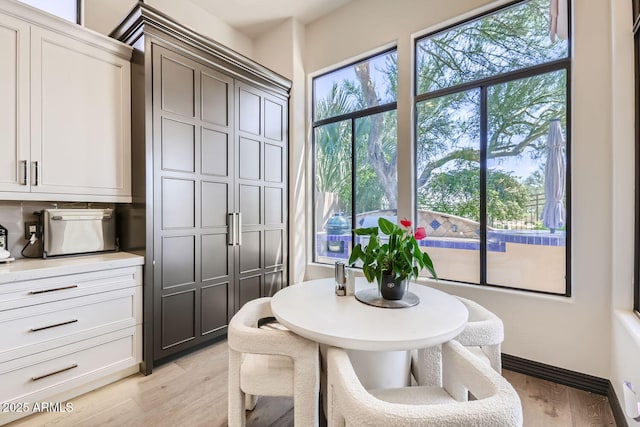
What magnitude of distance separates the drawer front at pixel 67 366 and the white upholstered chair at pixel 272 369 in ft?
3.94

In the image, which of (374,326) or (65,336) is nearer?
(374,326)

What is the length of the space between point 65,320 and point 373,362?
1948 mm

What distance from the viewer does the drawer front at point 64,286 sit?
1.66 m

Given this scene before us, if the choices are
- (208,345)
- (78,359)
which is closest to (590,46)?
(208,345)

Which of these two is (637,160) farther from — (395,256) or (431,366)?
(431,366)

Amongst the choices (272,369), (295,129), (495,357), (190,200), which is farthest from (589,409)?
(295,129)

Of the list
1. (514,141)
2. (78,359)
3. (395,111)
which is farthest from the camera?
(395,111)

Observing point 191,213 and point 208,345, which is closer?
point 191,213

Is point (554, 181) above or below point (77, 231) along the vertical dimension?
above

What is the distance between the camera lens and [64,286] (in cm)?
185

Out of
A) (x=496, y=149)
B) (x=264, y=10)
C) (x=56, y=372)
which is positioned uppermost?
(x=264, y=10)

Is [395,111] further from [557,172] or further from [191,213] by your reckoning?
[191,213]

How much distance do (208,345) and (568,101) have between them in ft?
11.7

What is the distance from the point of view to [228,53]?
8.86ft
